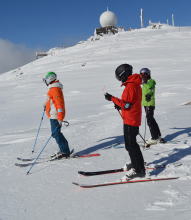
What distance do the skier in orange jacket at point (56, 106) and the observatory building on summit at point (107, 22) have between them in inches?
2557

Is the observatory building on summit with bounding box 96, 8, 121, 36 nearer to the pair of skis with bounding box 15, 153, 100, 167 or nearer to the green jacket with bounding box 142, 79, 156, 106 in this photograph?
the green jacket with bounding box 142, 79, 156, 106

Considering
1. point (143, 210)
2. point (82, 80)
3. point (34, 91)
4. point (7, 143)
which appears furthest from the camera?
point (82, 80)

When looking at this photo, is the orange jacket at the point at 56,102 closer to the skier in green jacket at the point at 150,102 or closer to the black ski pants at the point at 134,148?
the black ski pants at the point at 134,148

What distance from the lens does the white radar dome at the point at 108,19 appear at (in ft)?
231

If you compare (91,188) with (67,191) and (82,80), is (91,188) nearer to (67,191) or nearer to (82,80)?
(67,191)

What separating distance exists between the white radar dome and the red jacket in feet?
226

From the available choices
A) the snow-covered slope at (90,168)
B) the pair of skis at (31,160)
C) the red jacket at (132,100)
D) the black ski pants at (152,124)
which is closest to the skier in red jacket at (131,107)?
the red jacket at (132,100)

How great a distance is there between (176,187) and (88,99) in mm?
12993

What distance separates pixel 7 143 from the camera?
8328 millimetres

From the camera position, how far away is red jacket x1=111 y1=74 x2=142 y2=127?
466cm

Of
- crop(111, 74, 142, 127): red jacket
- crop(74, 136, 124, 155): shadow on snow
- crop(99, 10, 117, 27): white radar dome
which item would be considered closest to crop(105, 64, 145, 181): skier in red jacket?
crop(111, 74, 142, 127): red jacket

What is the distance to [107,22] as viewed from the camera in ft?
232

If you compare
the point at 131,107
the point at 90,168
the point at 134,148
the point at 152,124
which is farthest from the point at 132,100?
the point at 152,124

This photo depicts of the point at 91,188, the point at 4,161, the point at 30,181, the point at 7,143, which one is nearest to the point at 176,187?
the point at 91,188
